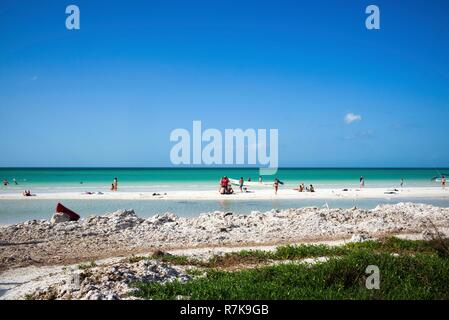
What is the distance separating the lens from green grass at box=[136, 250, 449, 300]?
22.0ft

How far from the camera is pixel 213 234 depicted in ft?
49.2

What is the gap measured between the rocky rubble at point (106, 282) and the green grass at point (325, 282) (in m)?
0.39

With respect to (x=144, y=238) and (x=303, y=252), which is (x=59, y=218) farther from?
(x=303, y=252)

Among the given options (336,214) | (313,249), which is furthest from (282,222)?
(313,249)

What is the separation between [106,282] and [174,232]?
8256 mm

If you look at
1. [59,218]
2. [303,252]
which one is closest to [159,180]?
[59,218]

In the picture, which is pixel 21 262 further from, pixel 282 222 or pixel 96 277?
pixel 282 222

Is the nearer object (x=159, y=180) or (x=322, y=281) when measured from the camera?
(x=322, y=281)

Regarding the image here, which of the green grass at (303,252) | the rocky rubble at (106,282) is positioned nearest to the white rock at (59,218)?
the green grass at (303,252)

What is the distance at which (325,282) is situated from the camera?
296 inches

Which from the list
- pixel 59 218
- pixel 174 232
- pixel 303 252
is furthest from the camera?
pixel 59 218

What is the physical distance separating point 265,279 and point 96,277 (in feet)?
10.3

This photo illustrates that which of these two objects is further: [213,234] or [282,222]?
[282,222]

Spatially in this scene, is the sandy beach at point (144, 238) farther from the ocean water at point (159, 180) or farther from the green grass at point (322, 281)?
the ocean water at point (159, 180)
